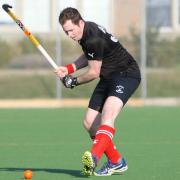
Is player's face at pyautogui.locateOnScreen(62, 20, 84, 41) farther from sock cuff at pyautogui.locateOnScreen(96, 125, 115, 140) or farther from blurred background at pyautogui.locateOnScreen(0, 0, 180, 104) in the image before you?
blurred background at pyautogui.locateOnScreen(0, 0, 180, 104)

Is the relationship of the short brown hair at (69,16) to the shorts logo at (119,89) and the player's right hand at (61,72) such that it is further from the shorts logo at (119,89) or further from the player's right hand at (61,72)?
the shorts logo at (119,89)

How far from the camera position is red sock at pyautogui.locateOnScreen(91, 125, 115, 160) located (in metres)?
8.17

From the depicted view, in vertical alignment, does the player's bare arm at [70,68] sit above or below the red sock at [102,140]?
above

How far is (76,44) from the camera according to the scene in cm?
2395

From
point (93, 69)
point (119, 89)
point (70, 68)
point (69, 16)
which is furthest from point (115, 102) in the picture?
point (69, 16)

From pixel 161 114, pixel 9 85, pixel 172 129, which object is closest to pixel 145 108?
pixel 161 114

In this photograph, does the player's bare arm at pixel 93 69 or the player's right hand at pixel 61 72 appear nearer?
the player's bare arm at pixel 93 69

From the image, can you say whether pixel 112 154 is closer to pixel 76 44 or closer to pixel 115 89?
pixel 115 89

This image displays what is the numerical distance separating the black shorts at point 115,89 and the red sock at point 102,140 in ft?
1.23

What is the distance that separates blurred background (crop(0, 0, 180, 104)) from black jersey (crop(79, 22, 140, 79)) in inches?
558

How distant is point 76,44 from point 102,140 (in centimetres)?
1582

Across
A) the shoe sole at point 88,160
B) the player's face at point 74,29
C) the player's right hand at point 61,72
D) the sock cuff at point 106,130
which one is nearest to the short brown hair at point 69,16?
the player's face at point 74,29

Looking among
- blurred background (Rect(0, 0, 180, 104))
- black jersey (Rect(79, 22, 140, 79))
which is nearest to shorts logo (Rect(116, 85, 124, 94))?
black jersey (Rect(79, 22, 140, 79))

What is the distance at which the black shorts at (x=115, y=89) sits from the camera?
335 inches
